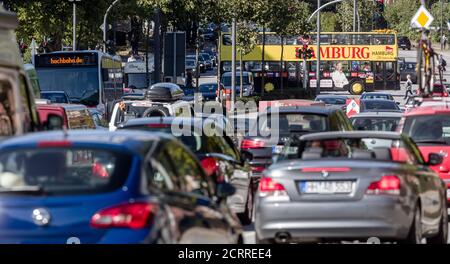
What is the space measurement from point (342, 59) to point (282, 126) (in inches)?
2221

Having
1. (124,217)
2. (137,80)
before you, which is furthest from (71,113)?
(137,80)

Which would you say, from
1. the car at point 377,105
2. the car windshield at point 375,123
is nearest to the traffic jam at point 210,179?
the car windshield at point 375,123

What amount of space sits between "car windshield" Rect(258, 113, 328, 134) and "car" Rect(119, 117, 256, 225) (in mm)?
3118

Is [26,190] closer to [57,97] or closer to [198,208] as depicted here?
[198,208]

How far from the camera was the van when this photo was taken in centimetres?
1277

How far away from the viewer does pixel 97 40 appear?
6284 centimetres

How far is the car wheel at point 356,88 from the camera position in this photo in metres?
77.3

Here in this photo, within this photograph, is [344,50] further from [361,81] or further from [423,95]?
[423,95]

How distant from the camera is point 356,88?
7750 centimetres
